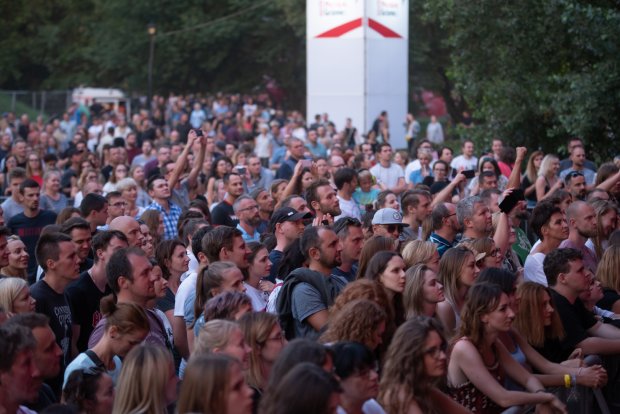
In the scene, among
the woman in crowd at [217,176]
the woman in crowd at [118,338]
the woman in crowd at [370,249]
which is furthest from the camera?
the woman in crowd at [217,176]

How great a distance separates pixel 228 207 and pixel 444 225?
12.7 ft

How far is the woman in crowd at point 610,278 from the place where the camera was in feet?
31.9

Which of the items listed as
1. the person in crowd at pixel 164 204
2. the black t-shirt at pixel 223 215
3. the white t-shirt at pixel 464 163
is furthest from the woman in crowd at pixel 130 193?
the white t-shirt at pixel 464 163

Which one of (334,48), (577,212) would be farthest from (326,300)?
(334,48)

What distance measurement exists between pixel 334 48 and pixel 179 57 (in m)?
19.6

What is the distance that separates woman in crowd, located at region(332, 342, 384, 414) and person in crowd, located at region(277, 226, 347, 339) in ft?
6.76

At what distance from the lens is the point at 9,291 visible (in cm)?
749

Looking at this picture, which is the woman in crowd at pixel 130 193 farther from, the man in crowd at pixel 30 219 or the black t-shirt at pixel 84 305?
the black t-shirt at pixel 84 305

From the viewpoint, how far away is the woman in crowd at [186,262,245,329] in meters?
7.90

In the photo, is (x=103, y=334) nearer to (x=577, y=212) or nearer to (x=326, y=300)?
(x=326, y=300)

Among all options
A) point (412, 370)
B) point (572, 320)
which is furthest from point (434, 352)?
point (572, 320)

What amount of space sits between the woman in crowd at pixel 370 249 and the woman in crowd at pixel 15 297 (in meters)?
2.58

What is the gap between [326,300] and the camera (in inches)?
325

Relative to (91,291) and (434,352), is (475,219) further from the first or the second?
(434,352)
